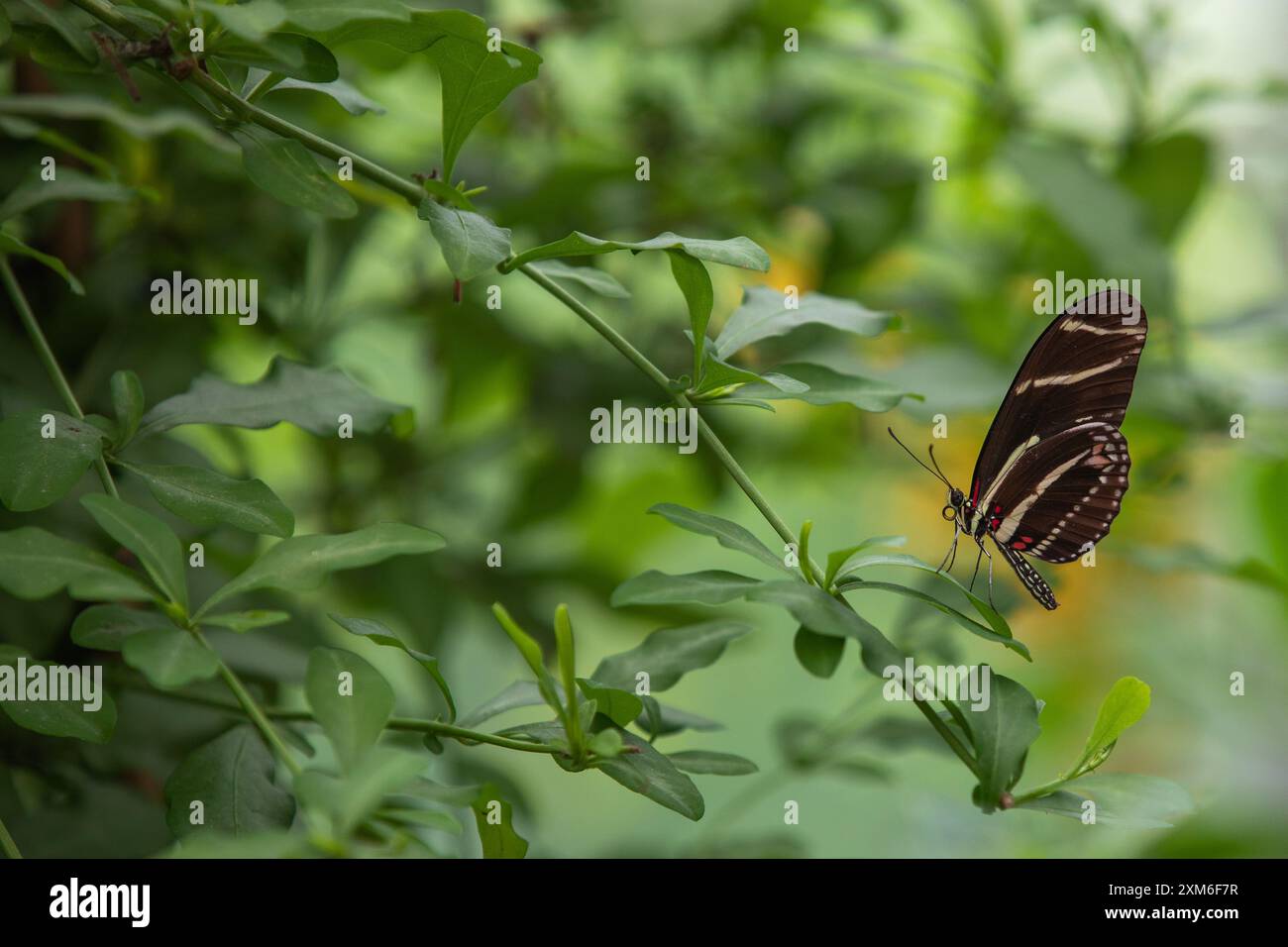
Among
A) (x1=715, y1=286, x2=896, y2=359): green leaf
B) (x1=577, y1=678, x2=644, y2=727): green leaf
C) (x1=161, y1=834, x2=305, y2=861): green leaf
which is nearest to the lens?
(x1=161, y1=834, x2=305, y2=861): green leaf

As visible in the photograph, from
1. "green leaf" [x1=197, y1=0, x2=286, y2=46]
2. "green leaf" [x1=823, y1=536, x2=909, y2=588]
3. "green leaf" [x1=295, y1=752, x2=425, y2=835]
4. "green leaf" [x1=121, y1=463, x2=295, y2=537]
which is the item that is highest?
"green leaf" [x1=197, y1=0, x2=286, y2=46]

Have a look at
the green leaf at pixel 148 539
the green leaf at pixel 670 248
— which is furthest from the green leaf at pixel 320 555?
the green leaf at pixel 670 248

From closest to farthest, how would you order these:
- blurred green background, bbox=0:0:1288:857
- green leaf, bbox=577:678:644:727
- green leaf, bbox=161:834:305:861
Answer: green leaf, bbox=161:834:305:861
green leaf, bbox=577:678:644:727
blurred green background, bbox=0:0:1288:857

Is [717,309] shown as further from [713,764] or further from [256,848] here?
[256,848]

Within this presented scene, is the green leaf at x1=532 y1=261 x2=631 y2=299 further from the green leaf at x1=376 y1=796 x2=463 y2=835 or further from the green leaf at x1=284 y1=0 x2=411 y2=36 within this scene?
the green leaf at x1=376 y1=796 x2=463 y2=835

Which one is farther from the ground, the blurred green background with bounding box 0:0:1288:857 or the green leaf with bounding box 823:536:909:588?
the blurred green background with bounding box 0:0:1288:857

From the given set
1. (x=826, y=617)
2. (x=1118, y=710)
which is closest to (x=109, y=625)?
(x=826, y=617)

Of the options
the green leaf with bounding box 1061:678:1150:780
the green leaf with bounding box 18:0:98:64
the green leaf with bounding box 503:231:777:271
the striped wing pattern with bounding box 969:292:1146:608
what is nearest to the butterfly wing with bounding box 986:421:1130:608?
the striped wing pattern with bounding box 969:292:1146:608
